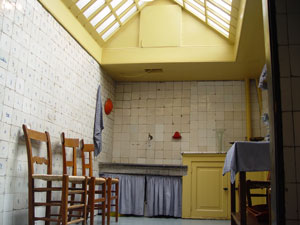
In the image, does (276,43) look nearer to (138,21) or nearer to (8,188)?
(8,188)

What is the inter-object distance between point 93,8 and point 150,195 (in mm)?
3224

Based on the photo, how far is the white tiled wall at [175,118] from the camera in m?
6.74

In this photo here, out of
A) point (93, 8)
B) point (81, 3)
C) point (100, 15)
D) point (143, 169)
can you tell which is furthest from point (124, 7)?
point (143, 169)

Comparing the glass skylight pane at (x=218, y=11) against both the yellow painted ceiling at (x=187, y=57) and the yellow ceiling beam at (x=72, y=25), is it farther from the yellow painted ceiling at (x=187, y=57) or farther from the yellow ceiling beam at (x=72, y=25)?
the yellow ceiling beam at (x=72, y=25)

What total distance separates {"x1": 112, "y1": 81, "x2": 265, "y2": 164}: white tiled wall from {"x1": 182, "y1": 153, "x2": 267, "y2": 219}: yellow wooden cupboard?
995mm

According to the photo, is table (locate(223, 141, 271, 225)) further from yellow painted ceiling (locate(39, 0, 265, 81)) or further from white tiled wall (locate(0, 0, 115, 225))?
yellow painted ceiling (locate(39, 0, 265, 81))

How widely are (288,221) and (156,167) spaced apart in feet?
14.6

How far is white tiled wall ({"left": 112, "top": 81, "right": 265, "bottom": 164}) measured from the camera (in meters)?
6.74

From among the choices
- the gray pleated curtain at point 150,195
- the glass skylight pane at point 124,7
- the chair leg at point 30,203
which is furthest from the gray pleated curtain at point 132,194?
the glass skylight pane at point 124,7

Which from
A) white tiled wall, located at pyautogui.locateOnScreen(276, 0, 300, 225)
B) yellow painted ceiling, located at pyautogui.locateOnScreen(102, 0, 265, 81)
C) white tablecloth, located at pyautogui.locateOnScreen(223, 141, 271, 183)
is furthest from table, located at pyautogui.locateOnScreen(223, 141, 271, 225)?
yellow painted ceiling, located at pyautogui.locateOnScreen(102, 0, 265, 81)

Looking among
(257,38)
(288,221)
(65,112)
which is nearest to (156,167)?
(65,112)

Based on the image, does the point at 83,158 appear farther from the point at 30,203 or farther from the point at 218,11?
the point at 218,11

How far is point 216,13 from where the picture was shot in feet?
18.5

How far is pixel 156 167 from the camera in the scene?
19.2 ft
